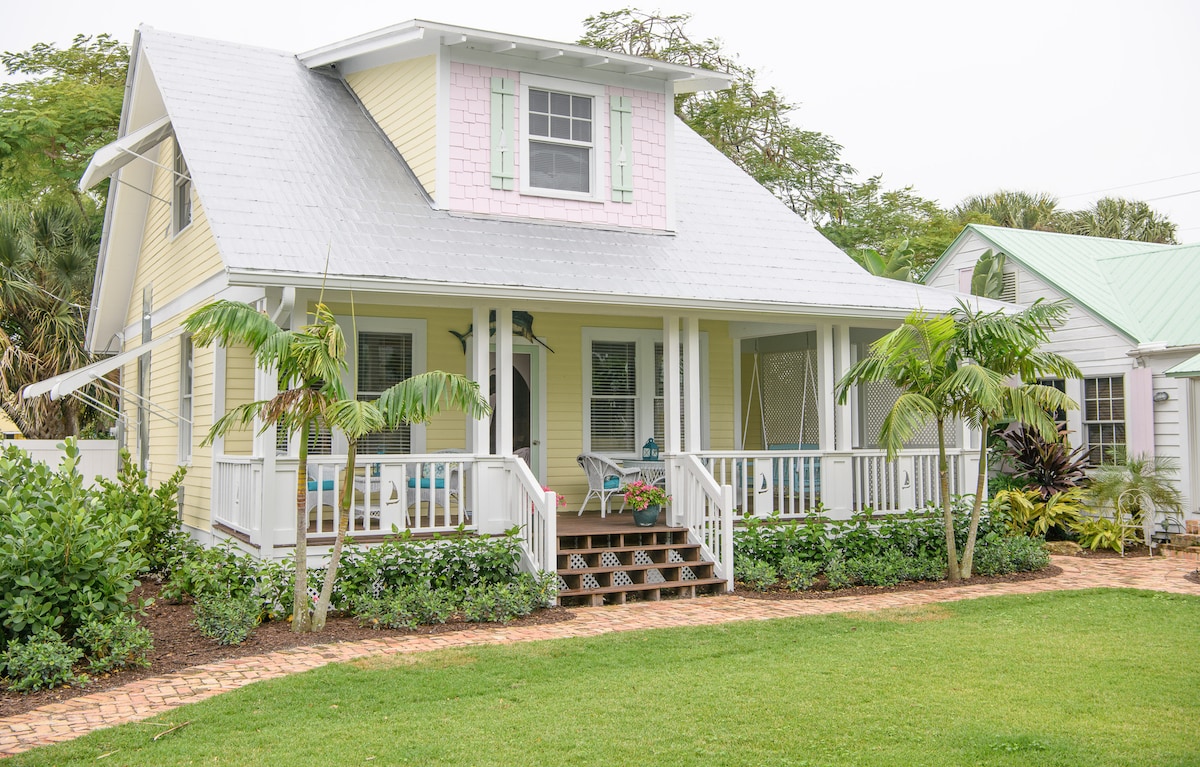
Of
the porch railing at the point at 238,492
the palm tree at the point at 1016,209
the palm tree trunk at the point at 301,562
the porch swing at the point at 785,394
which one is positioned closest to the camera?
Answer: the palm tree trunk at the point at 301,562

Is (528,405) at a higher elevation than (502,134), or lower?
lower

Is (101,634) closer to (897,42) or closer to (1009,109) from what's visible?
(897,42)

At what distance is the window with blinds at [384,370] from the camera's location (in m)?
12.2

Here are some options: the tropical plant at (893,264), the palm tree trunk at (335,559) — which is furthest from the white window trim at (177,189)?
the tropical plant at (893,264)

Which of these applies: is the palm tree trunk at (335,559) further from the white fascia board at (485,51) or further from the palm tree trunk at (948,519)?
the palm tree trunk at (948,519)

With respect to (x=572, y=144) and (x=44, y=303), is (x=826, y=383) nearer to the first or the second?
(x=572, y=144)

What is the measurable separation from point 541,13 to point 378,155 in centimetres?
1688

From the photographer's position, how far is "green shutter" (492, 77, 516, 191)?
12.4 m

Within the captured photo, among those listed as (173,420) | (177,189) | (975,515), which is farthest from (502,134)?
(975,515)

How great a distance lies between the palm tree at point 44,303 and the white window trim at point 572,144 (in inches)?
467

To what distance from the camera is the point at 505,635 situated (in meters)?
9.04

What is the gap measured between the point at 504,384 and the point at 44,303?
1452 cm

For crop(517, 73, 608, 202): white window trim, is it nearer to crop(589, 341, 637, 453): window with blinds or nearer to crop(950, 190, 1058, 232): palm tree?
crop(589, 341, 637, 453): window with blinds

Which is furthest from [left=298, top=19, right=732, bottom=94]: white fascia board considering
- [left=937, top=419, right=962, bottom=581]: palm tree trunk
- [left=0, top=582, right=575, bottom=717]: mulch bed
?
[left=0, top=582, right=575, bottom=717]: mulch bed
